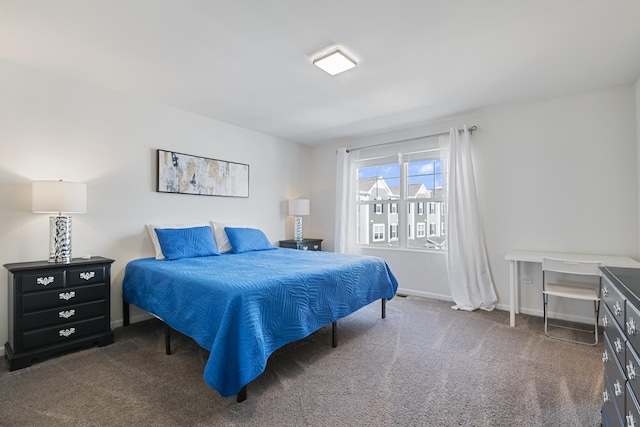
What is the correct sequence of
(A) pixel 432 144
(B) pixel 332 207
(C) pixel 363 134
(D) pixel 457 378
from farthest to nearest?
(B) pixel 332 207, (C) pixel 363 134, (A) pixel 432 144, (D) pixel 457 378

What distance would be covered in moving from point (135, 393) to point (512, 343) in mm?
2959

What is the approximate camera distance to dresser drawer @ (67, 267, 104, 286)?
2.41 metres

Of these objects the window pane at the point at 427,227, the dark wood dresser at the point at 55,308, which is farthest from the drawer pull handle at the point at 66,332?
the window pane at the point at 427,227

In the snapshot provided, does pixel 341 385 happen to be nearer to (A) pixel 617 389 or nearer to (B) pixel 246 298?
(B) pixel 246 298

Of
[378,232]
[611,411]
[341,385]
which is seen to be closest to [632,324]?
[611,411]

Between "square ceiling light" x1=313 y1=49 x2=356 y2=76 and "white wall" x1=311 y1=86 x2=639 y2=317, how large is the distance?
6.63ft

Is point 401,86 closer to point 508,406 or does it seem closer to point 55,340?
point 508,406

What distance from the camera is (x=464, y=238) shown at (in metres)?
3.66

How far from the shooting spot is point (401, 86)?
2.92 m

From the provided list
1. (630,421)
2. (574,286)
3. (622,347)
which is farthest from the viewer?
(574,286)

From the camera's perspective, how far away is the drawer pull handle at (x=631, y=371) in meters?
1.03

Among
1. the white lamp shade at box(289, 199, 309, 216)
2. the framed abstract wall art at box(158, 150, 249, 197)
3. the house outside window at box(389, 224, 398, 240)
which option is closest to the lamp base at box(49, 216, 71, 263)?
the framed abstract wall art at box(158, 150, 249, 197)

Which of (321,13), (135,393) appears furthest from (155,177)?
(321,13)

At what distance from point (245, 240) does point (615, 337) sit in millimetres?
3327
